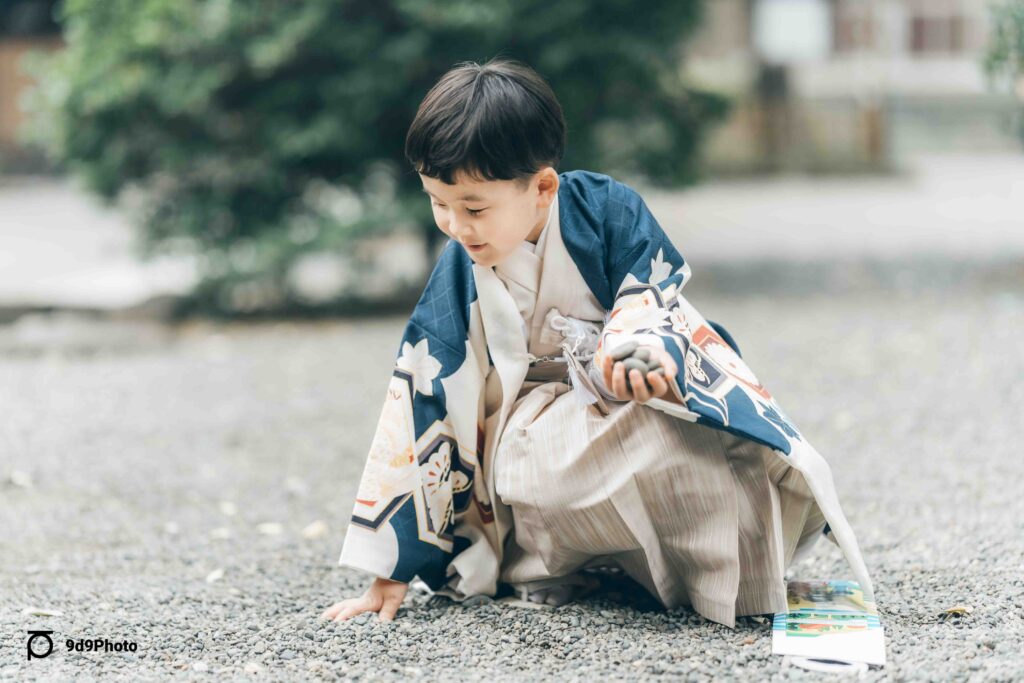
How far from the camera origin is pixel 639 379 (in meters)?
2.26

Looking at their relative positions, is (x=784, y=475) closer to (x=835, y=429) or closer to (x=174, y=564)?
(x=174, y=564)

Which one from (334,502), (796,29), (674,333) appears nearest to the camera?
(674,333)

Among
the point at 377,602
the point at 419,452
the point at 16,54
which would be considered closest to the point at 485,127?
the point at 419,452

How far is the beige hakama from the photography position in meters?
2.45

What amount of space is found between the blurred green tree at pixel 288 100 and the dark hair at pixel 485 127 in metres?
4.41

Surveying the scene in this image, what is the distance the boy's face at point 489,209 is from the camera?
7.93ft

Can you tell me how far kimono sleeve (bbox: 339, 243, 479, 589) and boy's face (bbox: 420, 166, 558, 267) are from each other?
0.52ft

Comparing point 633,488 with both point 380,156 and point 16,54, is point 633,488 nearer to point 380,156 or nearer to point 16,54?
point 380,156

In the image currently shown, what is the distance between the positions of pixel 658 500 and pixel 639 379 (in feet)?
1.05

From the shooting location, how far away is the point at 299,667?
2.36m

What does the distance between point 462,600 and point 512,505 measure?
0.95 ft

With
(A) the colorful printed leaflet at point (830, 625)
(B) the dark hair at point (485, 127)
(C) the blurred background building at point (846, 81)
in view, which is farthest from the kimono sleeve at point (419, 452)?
(C) the blurred background building at point (846, 81)

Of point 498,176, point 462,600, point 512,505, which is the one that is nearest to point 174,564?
point 462,600

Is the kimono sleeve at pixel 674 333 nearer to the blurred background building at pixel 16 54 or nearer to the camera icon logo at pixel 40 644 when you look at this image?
the camera icon logo at pixel 40 644
